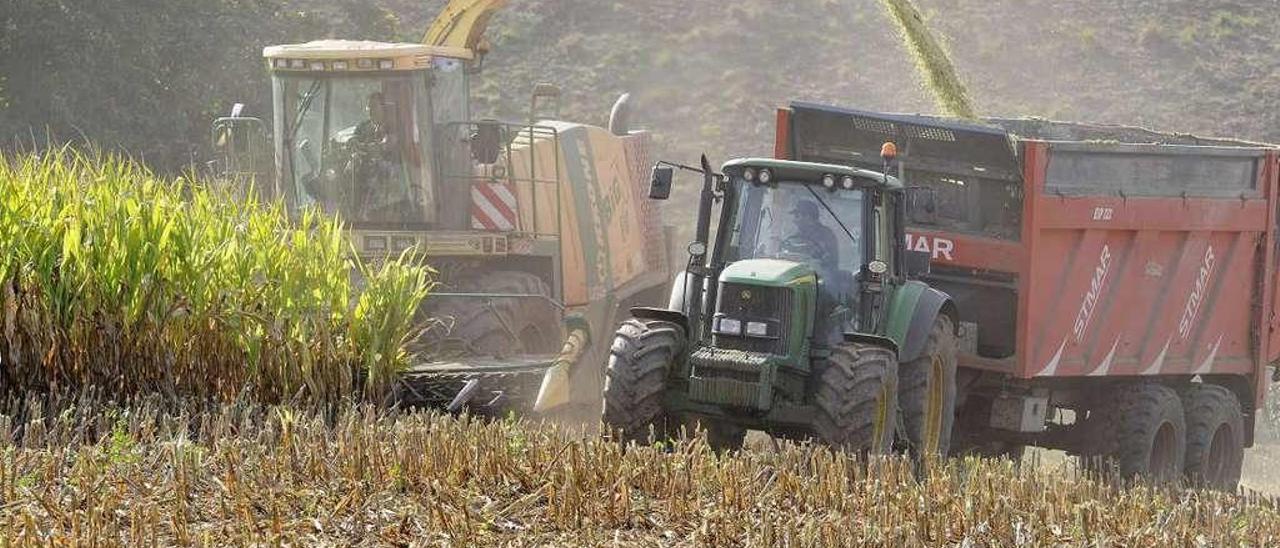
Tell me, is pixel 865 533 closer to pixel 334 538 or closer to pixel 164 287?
pixel 334 538

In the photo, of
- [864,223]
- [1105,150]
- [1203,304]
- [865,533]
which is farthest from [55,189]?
[1203,304]

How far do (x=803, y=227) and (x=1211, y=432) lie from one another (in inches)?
178

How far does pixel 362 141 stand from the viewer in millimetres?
14570

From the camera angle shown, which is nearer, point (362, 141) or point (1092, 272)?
point (1092, 272)

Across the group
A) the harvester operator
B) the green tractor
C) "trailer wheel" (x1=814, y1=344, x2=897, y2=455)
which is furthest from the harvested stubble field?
the harvester operator

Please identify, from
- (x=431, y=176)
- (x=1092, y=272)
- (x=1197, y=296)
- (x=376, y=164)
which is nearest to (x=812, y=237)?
(x=1092, y=272)

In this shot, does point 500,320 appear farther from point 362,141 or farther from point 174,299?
point 174,299

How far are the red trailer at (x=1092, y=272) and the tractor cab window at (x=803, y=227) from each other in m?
0.79

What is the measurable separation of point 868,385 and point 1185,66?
3067cm

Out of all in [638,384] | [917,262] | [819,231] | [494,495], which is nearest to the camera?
[494,495]

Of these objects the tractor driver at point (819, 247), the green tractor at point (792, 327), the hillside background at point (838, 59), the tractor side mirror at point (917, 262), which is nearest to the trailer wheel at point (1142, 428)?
the green tractor at point (792, 327)

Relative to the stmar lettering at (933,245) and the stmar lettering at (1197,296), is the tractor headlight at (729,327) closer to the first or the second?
the stmar lettering at (933,245)

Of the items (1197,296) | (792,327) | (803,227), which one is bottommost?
(1197,296)

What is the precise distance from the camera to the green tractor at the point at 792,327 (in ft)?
33.9
